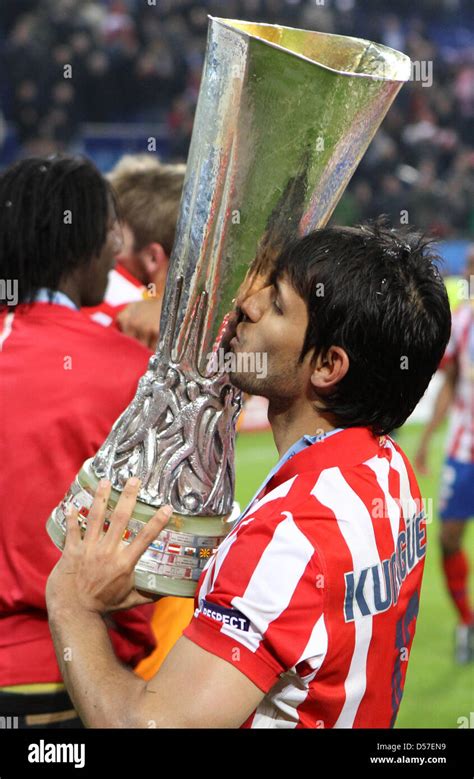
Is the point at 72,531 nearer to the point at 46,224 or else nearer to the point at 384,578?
the point at 384,578

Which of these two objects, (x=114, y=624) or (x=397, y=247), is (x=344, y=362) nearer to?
(x=397, y=247)

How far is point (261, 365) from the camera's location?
1.67 m

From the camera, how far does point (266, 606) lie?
4.83 ft

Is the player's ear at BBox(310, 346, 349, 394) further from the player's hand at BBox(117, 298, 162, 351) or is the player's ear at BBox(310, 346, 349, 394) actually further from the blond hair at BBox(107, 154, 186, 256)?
the blond hair at BBox(107, 154, 186, 256)

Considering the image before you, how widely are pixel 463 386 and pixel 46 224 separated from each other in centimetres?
398

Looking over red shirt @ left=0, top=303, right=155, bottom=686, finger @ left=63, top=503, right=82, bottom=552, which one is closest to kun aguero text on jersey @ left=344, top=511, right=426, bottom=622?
finger @ left=63, top=503, right=82, bottom=552

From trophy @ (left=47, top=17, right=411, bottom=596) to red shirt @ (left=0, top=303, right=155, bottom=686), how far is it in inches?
15.0

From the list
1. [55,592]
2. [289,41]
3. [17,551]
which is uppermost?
[289,41]

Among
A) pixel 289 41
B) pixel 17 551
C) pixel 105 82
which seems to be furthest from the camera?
pixel 105 82

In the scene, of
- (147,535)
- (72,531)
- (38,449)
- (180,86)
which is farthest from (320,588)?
(180,86)

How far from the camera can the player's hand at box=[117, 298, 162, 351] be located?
270cm

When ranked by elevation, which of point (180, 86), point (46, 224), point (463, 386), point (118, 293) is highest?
point (180, 86)
